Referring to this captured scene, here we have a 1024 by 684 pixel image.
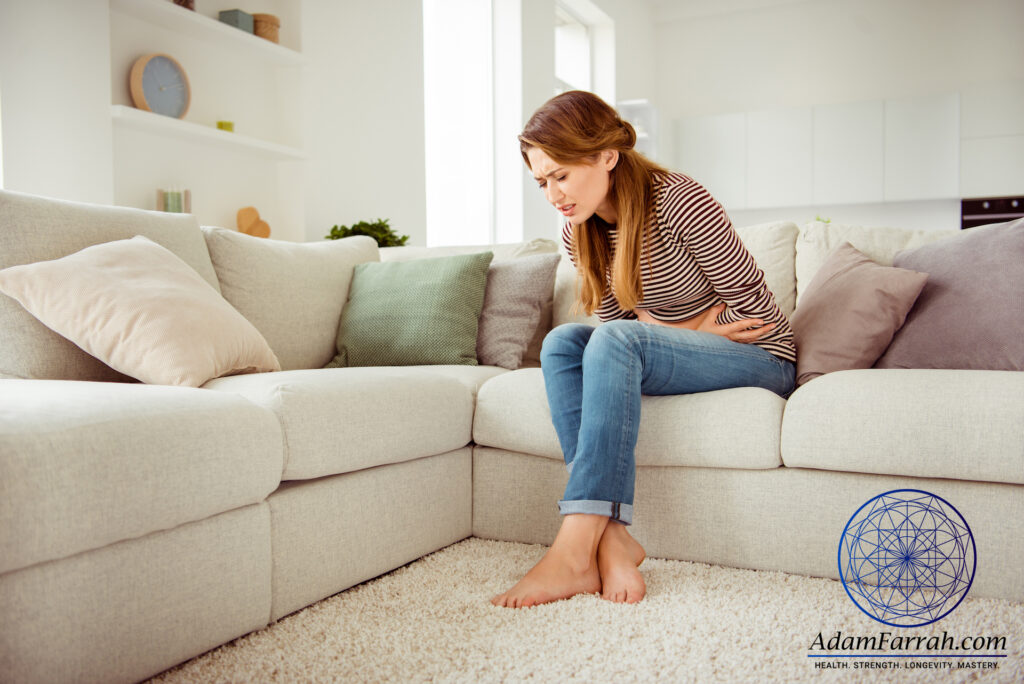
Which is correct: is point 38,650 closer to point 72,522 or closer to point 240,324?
point 72,522

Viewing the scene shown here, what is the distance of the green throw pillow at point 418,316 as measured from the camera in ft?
8.03

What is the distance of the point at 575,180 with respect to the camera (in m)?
1.74

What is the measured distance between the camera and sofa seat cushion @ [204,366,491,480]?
153 cm

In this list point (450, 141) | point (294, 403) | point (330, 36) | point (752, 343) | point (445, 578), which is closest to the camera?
point (294, 403)

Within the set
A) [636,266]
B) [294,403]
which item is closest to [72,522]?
[294,403]

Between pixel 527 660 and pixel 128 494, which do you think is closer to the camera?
pixel 128 494

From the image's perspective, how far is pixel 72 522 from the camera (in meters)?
1.10

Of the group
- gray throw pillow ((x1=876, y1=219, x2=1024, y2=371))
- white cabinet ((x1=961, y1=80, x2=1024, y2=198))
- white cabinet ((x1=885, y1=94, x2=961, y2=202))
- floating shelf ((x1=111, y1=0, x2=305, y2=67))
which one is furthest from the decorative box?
white cabinet ((x1=961, y1=80, x2=1024, y2=198))

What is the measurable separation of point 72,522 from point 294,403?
19.0 inches

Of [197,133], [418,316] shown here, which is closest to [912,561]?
[418,316]

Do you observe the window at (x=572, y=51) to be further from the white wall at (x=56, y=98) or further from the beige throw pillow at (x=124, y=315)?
the beige throw pillow at (x=124, y=315)

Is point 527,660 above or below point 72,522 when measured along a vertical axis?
below

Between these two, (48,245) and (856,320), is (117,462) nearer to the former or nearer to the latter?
(48,245)

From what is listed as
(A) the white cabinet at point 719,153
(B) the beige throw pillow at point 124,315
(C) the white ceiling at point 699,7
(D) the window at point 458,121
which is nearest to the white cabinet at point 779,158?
(A) the white cabinet at point 719,153
